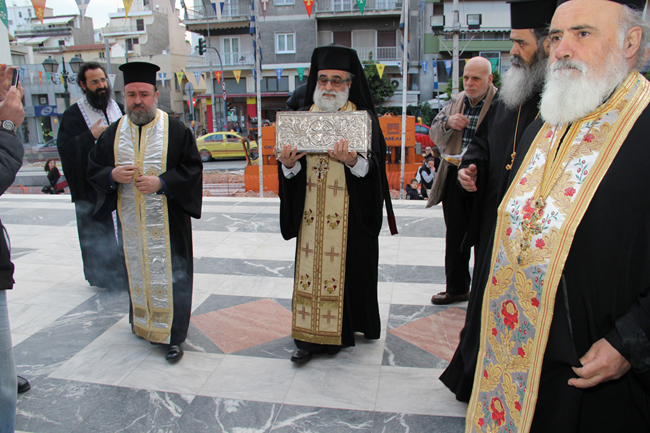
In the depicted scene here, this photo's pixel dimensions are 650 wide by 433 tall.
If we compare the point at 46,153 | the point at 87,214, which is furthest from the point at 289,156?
the point at 46,153

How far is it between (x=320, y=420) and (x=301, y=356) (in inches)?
23.0

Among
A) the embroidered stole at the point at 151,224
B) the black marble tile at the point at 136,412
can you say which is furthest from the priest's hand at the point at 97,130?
the black marble tile at the point at 136,412

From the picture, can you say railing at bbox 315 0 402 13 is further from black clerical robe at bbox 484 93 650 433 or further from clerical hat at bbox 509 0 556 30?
black clerical robe at bbox 484 93 650 433

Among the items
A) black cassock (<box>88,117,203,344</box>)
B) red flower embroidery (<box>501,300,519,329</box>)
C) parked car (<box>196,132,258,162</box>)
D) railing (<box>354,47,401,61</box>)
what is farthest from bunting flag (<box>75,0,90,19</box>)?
railing (<box>354,47,401,61</box>)

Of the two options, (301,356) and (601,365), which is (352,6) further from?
(601,365)

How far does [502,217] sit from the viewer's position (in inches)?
73.7

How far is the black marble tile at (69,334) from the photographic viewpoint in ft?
10.5

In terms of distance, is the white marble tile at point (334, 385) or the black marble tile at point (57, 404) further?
the white marble tile at point (334, 385)

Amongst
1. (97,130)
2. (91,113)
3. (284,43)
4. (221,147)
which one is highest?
(284,43)

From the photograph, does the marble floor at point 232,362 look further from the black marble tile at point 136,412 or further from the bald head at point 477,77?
the bald head at point 477,77

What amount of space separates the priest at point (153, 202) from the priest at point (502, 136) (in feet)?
5.75

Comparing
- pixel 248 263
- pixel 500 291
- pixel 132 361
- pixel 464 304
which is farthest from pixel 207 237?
pixel 500 291

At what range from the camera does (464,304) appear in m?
3.97

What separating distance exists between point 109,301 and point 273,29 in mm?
26355
